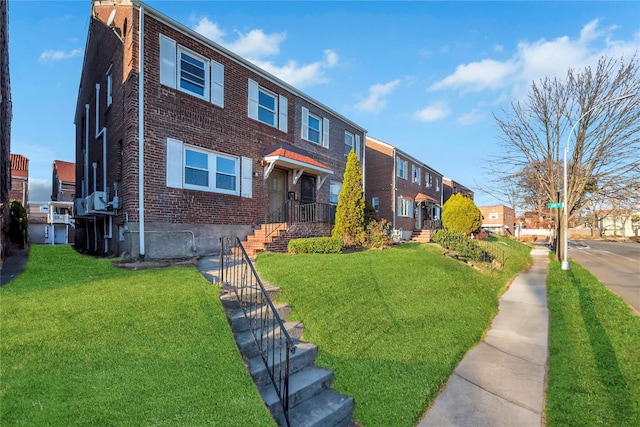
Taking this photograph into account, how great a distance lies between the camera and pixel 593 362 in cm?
503

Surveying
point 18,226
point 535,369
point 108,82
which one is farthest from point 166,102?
point 535,369

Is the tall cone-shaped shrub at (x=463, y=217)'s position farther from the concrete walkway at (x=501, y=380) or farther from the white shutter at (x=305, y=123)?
the concrete walkway at (x=501, y=380)

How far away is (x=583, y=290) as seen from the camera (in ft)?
30.8

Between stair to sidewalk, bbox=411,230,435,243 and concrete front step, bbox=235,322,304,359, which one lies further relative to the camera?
stair to sidewalk, bbox=411,230,435,243

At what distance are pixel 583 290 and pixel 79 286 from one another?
1199 cm

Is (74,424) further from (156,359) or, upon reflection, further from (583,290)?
(583,290)

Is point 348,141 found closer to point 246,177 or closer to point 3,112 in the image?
point 246,177

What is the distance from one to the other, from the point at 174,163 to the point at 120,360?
730cm

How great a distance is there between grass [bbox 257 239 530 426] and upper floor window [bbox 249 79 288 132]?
5.80m

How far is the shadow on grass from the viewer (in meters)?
3.96

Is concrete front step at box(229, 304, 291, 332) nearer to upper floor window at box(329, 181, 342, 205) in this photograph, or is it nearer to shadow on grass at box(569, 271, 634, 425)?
shadow on grass at box(569, 271, 634, 425)

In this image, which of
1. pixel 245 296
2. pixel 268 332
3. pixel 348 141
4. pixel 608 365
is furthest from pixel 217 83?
pixel 608 365

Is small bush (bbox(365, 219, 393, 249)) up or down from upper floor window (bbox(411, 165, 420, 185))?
down

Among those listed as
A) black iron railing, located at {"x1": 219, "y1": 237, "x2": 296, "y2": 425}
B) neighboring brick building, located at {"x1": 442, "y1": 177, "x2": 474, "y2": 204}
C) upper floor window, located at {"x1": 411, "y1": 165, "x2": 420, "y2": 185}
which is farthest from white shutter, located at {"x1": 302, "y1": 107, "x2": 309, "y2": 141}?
neighboring brick building, located at {"x1": 442, "y1": 177, "x2": 474, "y2": 204}
